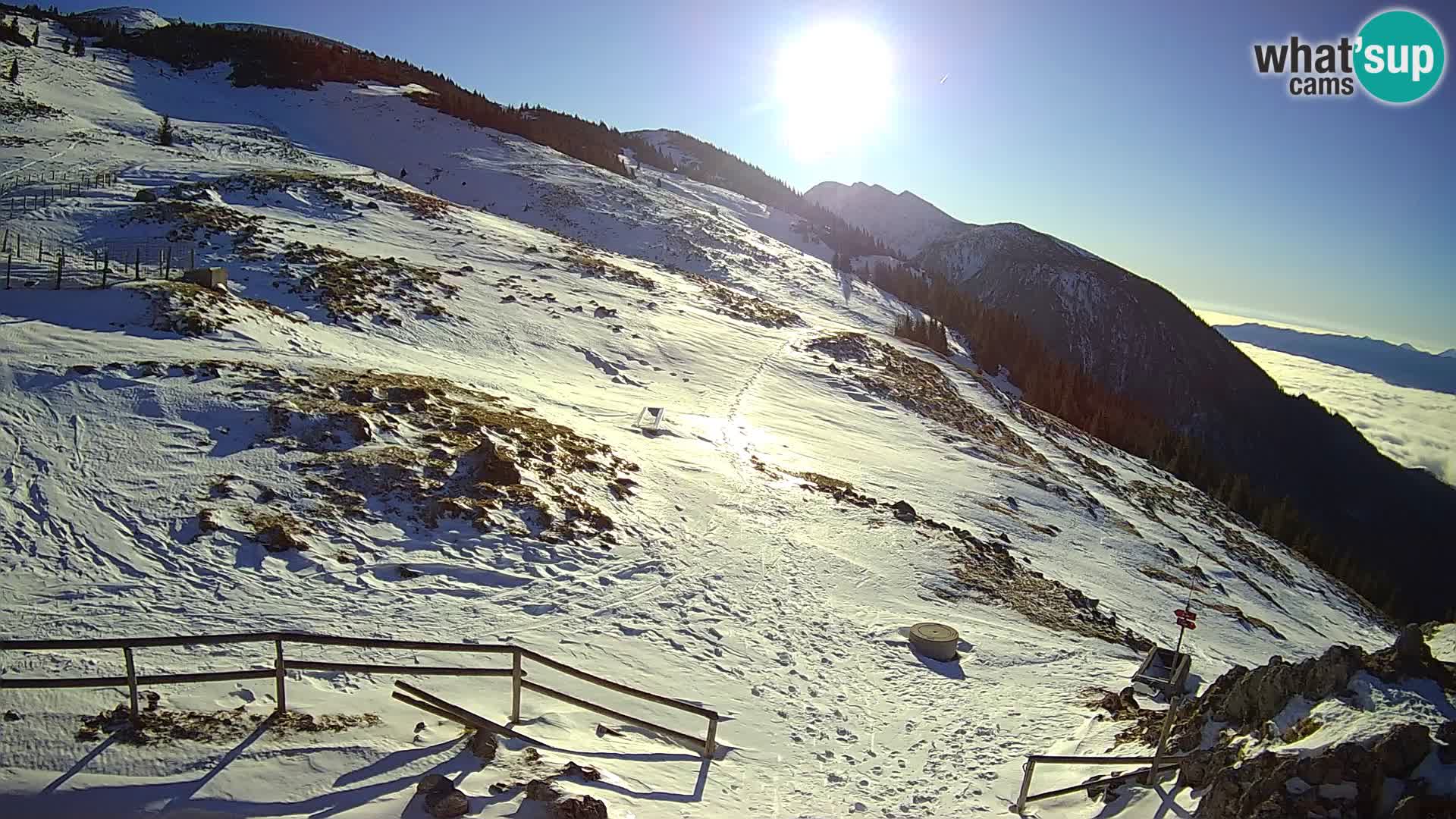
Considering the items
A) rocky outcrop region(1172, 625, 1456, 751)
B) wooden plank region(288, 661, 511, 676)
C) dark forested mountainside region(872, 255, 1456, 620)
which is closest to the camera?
wooden plank region(288, 661, 511, 676)

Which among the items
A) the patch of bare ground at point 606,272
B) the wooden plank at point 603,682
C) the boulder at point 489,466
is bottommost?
the wooden plank at point 603,682

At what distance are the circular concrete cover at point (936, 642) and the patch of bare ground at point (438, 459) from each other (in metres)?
6.51

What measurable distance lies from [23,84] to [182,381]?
147 feet

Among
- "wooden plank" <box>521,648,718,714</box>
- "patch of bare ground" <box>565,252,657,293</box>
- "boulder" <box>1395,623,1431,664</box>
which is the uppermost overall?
"patch of bare ground" <box>565,252,657,293</box>

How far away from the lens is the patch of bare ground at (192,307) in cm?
1750

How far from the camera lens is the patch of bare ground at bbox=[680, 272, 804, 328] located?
41.8m

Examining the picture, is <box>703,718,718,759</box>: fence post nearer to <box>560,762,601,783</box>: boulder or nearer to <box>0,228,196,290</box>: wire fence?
<box>560,762,601,783</box>: boulder

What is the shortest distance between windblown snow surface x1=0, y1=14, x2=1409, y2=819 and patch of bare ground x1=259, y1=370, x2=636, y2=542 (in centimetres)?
9

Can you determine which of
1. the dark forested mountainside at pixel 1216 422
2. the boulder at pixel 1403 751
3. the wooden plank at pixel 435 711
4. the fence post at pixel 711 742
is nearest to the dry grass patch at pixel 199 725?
the wooden plank at pixel 435 711

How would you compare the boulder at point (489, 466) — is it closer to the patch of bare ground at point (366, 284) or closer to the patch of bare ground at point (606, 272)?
the patch of bare ground at point (366, 284)

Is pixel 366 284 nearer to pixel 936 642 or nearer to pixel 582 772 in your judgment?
pixel 936 642

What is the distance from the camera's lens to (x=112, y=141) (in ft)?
121

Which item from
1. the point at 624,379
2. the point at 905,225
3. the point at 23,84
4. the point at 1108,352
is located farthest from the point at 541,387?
the point at 905,225

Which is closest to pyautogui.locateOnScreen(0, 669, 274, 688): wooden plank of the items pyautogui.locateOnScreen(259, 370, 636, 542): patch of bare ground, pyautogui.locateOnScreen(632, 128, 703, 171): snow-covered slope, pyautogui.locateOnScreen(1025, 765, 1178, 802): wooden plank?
pyautogui.locateOnScreen(259, 370, 636, 542): patch of bare ground
